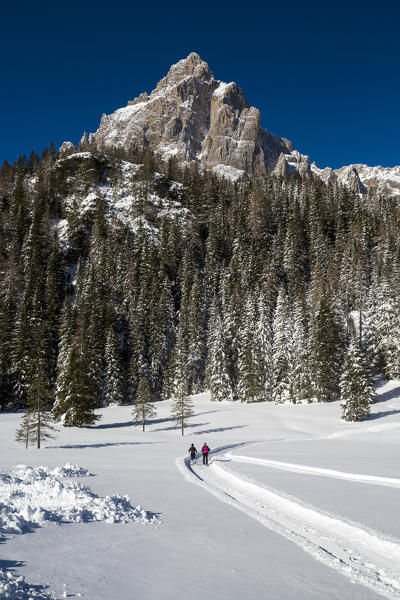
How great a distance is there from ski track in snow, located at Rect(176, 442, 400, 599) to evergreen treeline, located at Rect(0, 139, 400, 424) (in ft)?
87.7

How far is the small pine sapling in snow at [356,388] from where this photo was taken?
4456 centimetres

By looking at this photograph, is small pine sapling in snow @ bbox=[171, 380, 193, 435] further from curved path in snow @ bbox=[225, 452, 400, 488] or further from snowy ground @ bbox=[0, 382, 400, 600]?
snowy ground @ bbox=[0, 382, 400, 600]

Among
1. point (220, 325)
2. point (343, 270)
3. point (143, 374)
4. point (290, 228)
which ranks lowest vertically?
point (143, 374)

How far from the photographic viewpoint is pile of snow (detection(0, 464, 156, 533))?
8.35 metres

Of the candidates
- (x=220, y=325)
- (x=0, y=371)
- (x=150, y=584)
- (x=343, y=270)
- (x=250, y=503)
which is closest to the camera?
(x=150, y=584)

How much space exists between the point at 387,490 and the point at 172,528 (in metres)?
8.60

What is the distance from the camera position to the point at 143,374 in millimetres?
71688

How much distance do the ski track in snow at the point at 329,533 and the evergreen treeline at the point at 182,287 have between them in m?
26.7

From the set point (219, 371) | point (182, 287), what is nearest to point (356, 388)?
point (219, 371)

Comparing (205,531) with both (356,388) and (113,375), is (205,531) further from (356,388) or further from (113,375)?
(113,375)

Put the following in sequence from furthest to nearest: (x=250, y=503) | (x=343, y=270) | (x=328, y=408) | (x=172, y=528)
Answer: (x=343, y=270), (x=328, y=408), (x=250, y=503), (x=172, y=528)

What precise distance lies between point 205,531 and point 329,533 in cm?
325

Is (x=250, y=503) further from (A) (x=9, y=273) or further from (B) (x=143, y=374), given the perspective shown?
(A) (x=9, y=273)

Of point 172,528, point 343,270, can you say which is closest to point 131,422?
point 172,528
